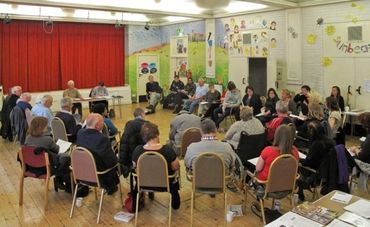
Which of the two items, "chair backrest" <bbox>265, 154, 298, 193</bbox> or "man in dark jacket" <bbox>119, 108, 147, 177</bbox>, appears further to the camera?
"man in dark jacket" <bbox>119, 108, 147, 177</bbox>

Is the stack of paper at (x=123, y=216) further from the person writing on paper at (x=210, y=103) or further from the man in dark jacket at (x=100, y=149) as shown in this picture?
the person writing on paper at (x=210, y=103)

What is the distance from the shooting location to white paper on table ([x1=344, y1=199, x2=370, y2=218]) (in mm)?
2201

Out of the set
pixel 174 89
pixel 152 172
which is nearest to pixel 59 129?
pixel 152 172

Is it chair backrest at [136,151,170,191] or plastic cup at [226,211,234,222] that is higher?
chair backrest at [136,151,170,191]

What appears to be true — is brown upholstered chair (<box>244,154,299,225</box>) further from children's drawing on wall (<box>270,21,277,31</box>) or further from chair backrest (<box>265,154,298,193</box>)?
children's drawing on wall (<box>270,21,277,31</box>)

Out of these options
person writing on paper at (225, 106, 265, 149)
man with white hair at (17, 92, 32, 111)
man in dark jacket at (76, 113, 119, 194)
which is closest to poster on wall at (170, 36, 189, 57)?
man with white hair at (17, 92, 32, 111)

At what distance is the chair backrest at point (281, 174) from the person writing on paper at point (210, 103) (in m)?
5.67

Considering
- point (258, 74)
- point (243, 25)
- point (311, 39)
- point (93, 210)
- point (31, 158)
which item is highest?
point (243, 25)

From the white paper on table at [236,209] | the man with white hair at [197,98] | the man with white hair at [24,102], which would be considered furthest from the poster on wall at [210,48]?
the white paper on table at [236,209]

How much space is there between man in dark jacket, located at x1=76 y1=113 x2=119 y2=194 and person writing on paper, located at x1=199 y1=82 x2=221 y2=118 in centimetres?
547

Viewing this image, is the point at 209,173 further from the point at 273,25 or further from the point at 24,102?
the point at 273,25

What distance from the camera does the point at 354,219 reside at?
83.3 inches

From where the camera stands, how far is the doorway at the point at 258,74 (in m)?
10.5

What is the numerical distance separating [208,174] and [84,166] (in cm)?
128
